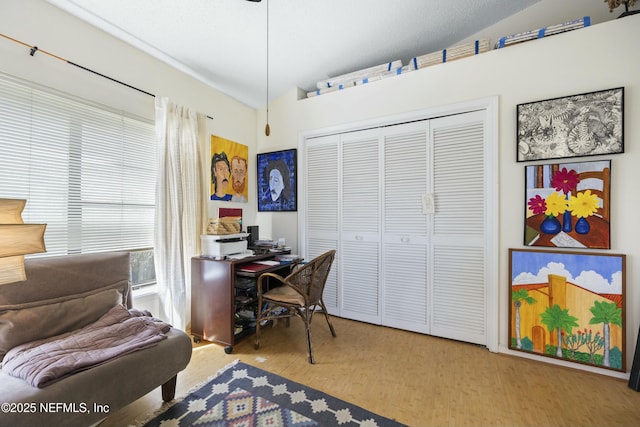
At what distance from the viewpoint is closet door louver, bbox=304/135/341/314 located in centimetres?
302

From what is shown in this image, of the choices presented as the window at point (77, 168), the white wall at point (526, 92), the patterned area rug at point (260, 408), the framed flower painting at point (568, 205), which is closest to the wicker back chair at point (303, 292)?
the patterned area rug at point (260, 408)

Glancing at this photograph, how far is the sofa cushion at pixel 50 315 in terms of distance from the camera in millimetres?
1360

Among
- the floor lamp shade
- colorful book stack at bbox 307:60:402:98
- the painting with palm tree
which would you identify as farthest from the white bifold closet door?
the floor lamp shade

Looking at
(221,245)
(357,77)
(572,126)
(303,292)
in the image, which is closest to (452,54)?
(357,77)

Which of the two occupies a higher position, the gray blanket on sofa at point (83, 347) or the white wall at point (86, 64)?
the white wall at point (86, 64)

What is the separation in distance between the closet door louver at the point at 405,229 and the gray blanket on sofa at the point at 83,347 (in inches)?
80.2

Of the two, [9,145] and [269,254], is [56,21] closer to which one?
[9,145]

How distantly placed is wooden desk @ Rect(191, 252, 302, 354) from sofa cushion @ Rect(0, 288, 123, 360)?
71 cm

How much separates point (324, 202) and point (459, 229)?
1.44 metres

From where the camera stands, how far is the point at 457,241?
2408mm

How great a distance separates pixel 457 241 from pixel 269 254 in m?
1.84

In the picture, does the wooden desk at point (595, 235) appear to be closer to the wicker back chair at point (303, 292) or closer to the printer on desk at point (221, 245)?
the wicker back chair at point (303, 292)

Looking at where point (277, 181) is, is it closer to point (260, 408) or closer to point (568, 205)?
point (260, 408)

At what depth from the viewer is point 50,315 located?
1492 millimetres
